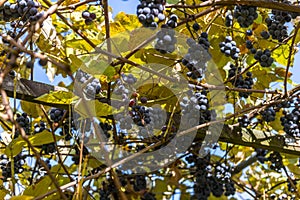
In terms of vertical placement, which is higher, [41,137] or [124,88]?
[124,88]

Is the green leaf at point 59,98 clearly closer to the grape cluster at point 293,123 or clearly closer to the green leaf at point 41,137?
the green leaf at point 41,137

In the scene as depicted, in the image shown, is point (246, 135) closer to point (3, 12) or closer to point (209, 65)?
point (209, 65)

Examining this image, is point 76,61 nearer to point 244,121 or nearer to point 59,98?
point 59,98

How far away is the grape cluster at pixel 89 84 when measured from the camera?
1.54 m

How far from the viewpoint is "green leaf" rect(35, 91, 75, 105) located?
1493 mm

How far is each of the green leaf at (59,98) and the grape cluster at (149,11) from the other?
0.34m

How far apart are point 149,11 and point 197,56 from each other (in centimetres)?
27

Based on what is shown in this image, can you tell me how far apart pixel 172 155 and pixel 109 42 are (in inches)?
21.0

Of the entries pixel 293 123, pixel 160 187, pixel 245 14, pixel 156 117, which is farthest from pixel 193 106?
pixel 160 187

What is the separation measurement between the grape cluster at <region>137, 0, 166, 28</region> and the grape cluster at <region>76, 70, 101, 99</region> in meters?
0.31

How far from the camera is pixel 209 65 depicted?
1846 millimetres

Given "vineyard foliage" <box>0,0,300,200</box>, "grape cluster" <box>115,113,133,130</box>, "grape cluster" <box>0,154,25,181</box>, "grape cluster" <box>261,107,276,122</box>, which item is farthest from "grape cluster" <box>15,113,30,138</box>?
"grape cluster" <box>261,107,276,122</box>

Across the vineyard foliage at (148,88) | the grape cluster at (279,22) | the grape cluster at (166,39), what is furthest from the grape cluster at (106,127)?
the grape cluster at (279,22)

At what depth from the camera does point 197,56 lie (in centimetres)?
153
